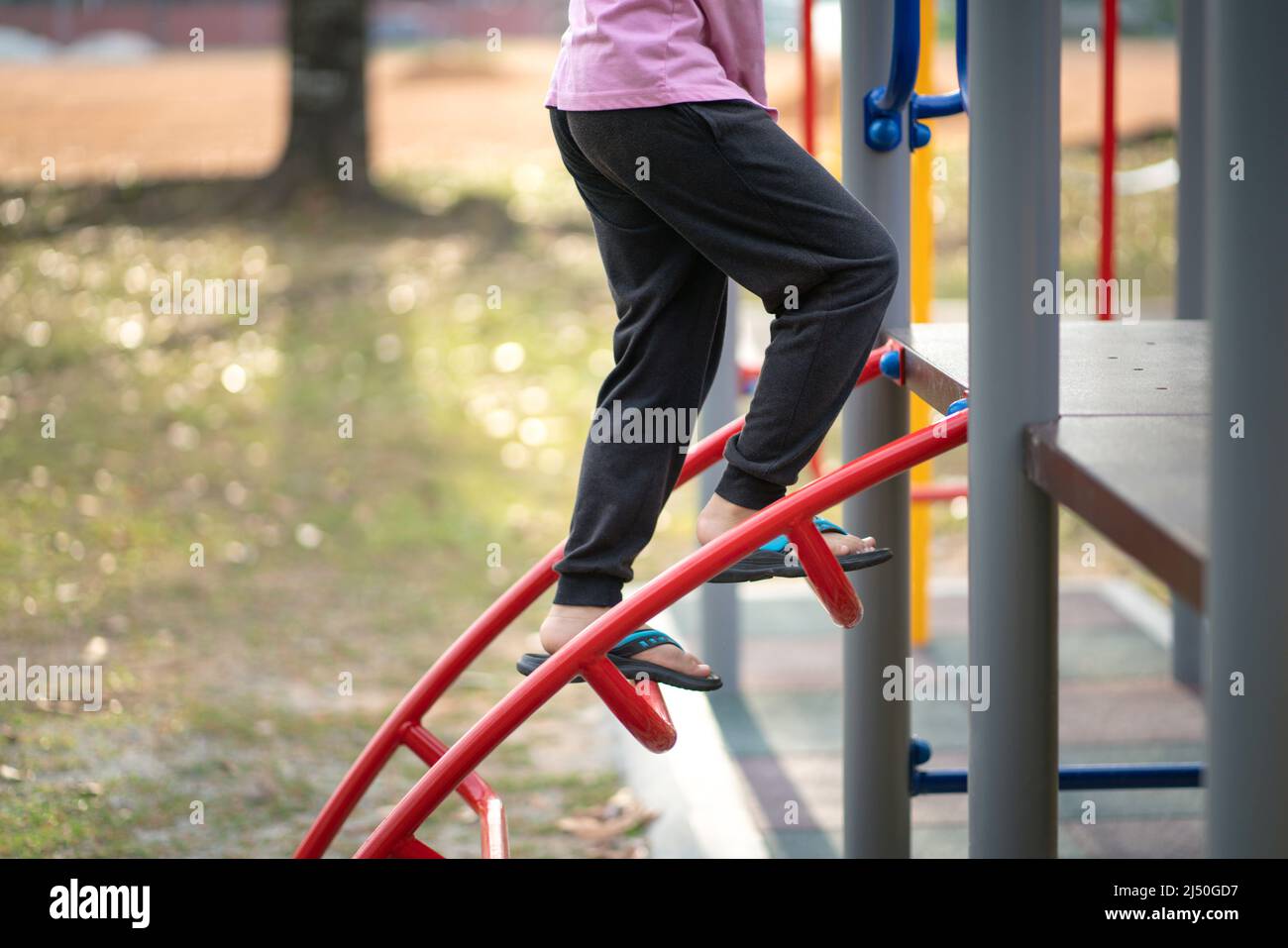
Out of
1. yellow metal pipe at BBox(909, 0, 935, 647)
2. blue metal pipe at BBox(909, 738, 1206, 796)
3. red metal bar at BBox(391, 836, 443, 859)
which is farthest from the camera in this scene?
yellow metal pipe at BBox(909, 0, 935, 647)

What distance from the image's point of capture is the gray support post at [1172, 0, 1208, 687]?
4.25 m

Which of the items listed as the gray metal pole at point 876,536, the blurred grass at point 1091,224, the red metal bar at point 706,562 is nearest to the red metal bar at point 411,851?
the red metal bar at point 706,562

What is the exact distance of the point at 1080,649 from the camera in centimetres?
484

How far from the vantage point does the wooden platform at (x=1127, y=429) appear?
1.57 meters

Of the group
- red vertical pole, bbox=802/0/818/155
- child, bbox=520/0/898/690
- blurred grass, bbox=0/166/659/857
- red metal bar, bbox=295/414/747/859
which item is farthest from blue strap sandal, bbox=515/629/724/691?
red vertical pole, bbox=802/0/818/155

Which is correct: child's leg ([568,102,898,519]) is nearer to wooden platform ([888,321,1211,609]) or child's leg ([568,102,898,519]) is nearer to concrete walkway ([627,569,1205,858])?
wooden platform ([888,321,1211,609])

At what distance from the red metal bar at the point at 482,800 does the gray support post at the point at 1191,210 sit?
2201 millimetres

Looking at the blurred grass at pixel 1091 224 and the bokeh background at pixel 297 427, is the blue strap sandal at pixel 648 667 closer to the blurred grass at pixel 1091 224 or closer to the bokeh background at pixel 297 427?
the bokeh background at pixel 297 427

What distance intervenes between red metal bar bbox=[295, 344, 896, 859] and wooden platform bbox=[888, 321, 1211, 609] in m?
0.34

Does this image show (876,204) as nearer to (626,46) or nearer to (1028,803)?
(626,46)

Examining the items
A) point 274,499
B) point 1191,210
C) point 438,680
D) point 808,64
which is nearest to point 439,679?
point 438,680

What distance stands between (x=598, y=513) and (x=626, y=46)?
63 centimetres

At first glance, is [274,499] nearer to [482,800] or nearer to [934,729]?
[934,729]
